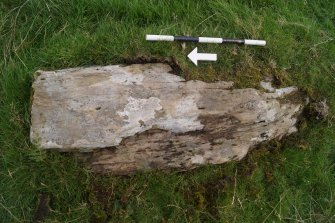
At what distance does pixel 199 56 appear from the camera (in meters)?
4.00

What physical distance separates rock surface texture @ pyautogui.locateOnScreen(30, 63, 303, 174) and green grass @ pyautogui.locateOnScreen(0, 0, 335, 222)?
0.17m

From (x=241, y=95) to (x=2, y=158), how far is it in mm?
2408

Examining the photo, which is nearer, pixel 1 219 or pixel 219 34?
pixel 1 219

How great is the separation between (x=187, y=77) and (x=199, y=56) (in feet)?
1.14

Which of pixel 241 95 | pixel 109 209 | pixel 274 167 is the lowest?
pixel 109 209

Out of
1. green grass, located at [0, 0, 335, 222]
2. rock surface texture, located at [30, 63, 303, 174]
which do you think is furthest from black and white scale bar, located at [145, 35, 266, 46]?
rock surface texture, located at [30, 63, 303, 174]

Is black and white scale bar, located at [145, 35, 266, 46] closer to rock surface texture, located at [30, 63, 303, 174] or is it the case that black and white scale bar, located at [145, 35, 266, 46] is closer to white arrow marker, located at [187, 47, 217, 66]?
white arrow marker, located at [187, 47, 217, 66]

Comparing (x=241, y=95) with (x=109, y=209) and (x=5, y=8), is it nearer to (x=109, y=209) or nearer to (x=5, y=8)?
(x=109, y=209)

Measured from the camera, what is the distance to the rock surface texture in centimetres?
349

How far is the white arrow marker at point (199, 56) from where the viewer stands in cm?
398

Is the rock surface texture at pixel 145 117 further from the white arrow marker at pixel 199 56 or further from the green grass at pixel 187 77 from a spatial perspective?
the white arrow marker at pixel 199 56

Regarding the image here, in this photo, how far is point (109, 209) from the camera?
3.77m

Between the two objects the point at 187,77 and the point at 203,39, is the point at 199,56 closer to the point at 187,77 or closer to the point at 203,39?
the point at 203,39

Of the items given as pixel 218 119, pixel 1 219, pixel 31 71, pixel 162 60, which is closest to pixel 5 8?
pixel 31 71
